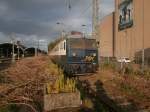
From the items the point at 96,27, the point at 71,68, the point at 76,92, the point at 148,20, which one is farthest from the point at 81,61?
the point at 148,20

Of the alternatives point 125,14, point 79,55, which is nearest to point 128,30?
point 125,14

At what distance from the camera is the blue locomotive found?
27.5 metres

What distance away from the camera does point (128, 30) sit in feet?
203

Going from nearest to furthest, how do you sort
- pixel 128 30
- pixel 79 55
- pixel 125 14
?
pixel 79 55
pixel 128 30
pixel 125 14

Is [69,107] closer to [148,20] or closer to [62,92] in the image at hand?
[62,92]

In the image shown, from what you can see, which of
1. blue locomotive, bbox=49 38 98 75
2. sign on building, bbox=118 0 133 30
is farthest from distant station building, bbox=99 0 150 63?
blue locomotive, bbox=49 38 98 75

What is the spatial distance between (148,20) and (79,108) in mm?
41767

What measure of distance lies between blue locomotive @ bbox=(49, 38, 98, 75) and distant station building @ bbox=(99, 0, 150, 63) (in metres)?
17.1

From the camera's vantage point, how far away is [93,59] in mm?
28734

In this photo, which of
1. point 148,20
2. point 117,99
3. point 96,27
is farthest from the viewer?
point 148,20

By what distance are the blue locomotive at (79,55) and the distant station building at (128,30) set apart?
673 inches

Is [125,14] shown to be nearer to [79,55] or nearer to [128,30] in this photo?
[128,30]

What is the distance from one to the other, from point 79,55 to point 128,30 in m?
35.5

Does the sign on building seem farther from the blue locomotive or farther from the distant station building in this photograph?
the blue locomotive
